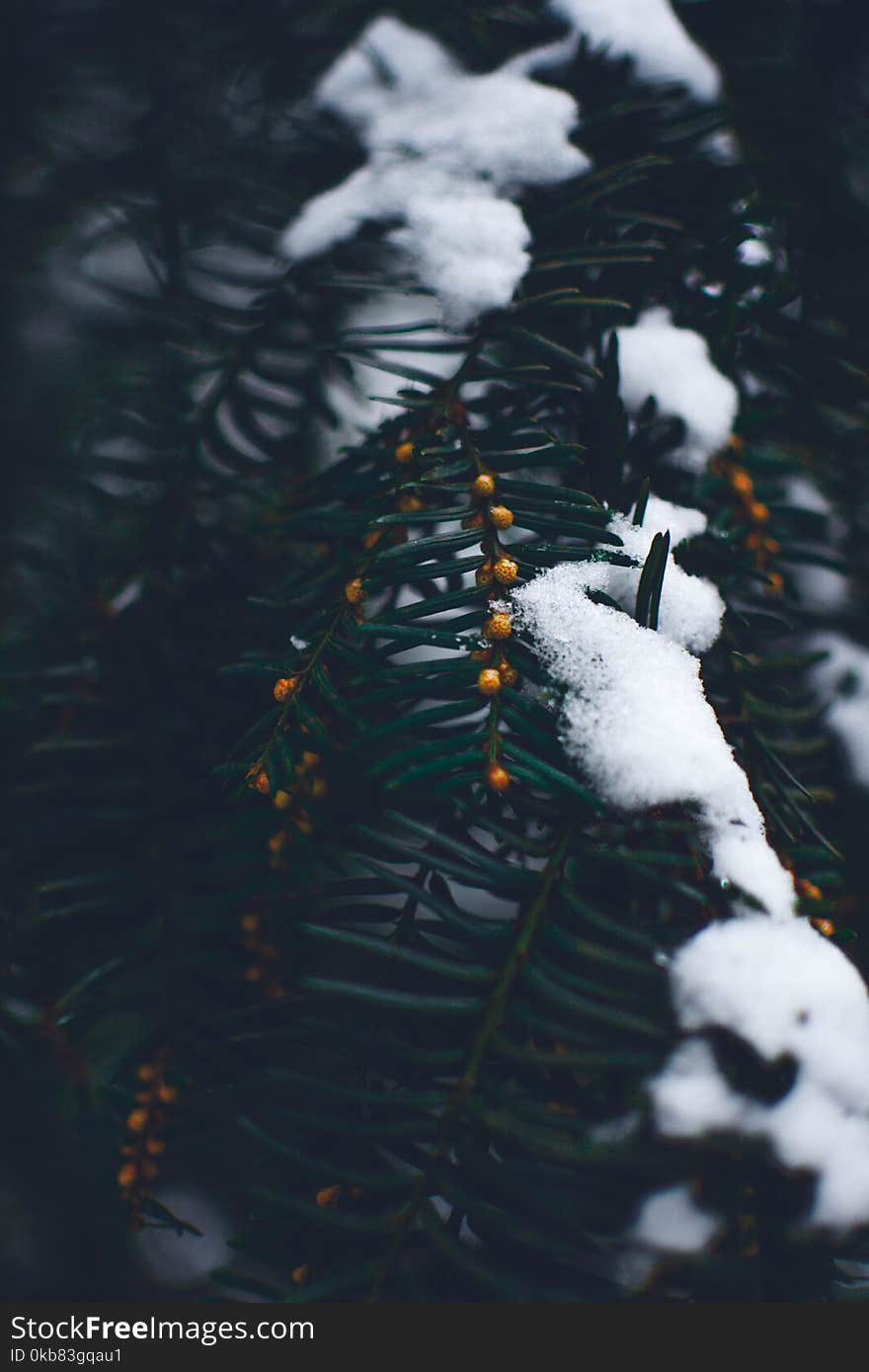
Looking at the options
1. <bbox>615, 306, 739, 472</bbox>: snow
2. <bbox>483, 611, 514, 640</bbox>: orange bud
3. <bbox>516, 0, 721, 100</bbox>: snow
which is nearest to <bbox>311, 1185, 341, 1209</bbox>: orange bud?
<bbox>483, 611, 514, 640</bbox>: orange bud

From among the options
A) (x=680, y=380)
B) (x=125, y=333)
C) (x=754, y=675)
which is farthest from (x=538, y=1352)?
(x=125, y=333)

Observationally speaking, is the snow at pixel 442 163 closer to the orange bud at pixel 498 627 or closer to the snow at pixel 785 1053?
the orange bud at pixel 498 627

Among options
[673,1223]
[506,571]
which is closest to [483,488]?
[506,571]

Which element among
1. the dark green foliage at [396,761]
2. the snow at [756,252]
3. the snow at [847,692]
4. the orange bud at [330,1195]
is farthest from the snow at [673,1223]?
the snow at [756,252]

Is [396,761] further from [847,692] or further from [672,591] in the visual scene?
[847,692]

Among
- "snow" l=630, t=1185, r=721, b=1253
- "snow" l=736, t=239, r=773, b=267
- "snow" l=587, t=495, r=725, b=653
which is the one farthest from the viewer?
"snow" l=736, t=239, r=773, b=267

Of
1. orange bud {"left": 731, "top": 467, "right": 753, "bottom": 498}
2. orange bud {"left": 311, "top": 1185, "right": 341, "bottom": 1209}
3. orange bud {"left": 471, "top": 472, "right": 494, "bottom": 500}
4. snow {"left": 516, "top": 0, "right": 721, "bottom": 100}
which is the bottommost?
orange bud {"left": 311, "top": 1185, "right": 341, "bottom": 1209}

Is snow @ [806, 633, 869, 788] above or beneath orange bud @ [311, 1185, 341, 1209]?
above

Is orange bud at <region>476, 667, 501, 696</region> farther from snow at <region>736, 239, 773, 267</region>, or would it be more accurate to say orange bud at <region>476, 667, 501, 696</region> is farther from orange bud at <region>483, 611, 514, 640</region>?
snow at <region>736, 239, 773, 267</region>
